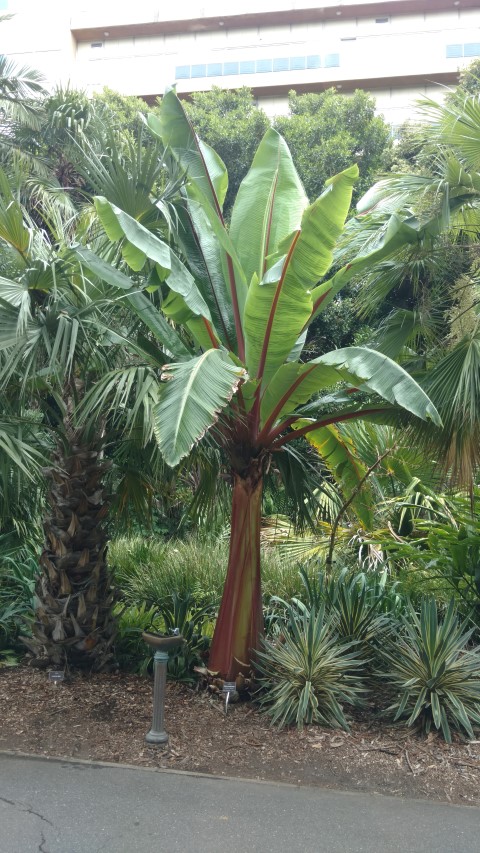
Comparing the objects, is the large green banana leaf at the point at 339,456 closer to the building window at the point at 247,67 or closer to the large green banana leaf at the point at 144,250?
the large green banana leaf at the point at 144,250

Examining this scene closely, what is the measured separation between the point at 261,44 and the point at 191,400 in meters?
39.0

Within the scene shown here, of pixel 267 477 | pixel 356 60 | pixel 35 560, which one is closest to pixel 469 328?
pixel 267 477

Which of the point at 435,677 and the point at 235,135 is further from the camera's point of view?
the point at 235,135

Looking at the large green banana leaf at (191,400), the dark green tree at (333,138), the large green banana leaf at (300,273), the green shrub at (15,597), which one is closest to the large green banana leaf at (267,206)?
the large green banana leaf at (300,273)

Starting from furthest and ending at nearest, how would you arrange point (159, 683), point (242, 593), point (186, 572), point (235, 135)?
point (235, 135)
point (186, 572)
point (242, 593)
point (159, 683)

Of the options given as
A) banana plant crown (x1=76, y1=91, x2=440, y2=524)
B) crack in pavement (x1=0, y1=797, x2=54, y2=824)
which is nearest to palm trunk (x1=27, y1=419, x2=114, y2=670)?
banana plant crown (x1=76, y1=91, x2=440, y2=524)

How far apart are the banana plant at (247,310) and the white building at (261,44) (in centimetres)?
3267

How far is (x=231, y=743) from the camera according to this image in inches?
236

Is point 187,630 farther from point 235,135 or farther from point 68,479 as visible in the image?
point 235,135

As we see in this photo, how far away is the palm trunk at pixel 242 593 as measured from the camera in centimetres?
685

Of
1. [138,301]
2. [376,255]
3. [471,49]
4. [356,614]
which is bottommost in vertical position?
[356,614]

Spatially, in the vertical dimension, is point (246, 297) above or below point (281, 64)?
below

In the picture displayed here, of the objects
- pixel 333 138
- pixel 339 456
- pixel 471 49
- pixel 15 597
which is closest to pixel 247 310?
pixel 339 456

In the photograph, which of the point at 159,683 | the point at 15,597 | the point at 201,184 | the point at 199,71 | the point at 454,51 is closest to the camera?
the point at 159,683
